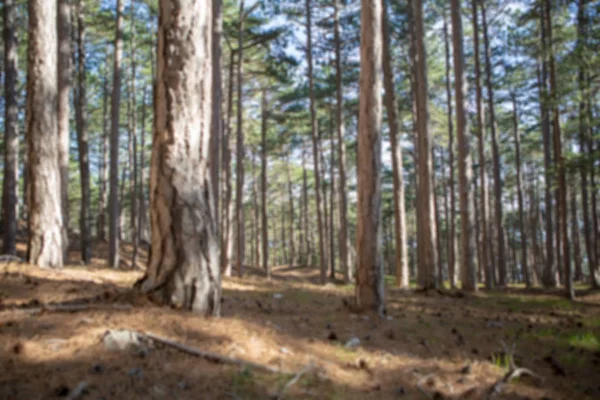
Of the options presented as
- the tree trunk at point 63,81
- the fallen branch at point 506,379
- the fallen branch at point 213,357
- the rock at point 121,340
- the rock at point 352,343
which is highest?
the tree trunk at point 63,81

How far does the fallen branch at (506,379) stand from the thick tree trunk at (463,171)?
8308 millimetres

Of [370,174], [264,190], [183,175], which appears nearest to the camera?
[183,175]

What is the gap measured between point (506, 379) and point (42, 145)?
297 inches

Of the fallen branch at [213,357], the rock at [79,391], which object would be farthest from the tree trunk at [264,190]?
the rock at [79,391]

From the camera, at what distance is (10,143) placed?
11398 millimetres

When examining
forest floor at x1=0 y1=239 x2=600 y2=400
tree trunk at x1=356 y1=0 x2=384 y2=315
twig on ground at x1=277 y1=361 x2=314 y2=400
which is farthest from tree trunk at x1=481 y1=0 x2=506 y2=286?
twig on ground at x1=277 y1=361 x2=314 y2=400

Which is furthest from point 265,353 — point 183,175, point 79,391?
point 183,175

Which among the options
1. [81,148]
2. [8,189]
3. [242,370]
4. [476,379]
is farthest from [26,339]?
[81,148]

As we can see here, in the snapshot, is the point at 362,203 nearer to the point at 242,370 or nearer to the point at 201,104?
the point at 201,104

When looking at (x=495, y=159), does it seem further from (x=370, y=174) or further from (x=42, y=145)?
(x=42, y=145)

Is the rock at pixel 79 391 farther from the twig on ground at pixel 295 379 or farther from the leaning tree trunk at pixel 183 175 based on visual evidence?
the leaning tree trunk at pixel 183 175

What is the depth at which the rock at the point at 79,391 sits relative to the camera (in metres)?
2.55

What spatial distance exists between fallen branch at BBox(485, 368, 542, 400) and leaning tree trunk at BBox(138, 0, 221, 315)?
8.89 ft

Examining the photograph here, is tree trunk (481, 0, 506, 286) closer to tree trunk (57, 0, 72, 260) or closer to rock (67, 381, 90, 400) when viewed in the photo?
tree trunk (57, 0, 72, 260)
